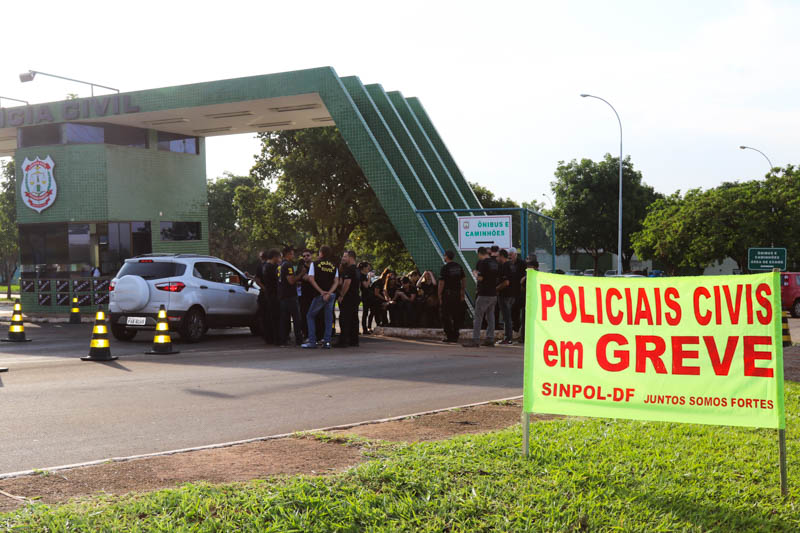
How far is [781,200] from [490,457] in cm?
4019

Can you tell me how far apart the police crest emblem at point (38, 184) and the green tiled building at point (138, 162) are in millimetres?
33

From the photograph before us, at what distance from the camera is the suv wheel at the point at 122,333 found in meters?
16.2

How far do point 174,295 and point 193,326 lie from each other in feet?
2.75

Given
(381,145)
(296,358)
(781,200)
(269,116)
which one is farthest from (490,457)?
(781,200)

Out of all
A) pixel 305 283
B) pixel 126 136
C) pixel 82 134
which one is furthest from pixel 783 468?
pixel 126 136

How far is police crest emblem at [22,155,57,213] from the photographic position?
23.8m

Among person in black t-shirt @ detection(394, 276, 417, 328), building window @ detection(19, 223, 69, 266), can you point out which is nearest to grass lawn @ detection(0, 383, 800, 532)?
person in black t-shirt @ detection(394, 276, 417, 328)

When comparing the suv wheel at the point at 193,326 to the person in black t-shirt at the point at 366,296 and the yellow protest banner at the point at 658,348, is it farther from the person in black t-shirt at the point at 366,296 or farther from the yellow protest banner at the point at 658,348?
the yellow protest banner at the point at 658,348

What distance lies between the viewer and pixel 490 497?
15.7ft

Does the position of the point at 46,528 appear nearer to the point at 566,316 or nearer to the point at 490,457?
the point at 490,457

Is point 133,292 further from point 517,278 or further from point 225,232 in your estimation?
point 225,232

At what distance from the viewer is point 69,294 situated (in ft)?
77.3

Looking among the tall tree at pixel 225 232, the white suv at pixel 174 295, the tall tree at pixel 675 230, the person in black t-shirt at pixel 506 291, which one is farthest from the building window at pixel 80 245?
the tall tree at pixel 225 232

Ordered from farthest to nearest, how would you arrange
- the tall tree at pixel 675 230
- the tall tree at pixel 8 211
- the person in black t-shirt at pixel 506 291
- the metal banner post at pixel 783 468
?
the tall tree at pixel 8 211
the tall tree at pixel 675 230
the person in black t-shirt at pixel 506 291
the metal banner post at pixel 783 468
